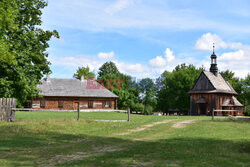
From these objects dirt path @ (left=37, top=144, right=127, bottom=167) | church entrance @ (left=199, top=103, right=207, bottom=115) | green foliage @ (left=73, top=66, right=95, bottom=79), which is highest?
green foliage @ (left=73, top=66, right=95, bottom=79)

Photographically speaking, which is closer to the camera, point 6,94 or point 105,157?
point 105,157

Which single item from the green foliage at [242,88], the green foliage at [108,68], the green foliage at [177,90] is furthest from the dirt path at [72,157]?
the green foliage at [108,68]

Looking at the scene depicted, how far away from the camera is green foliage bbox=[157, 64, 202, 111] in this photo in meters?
64.4

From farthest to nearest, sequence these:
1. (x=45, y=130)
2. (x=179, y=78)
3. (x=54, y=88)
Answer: (x=179, y=78) → (x=54, y=88) → (x=45, y=130)

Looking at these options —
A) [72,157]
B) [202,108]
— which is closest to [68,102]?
[202,108]

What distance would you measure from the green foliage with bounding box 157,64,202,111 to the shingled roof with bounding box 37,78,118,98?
19.9 metres

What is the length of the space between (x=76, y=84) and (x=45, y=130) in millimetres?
37044

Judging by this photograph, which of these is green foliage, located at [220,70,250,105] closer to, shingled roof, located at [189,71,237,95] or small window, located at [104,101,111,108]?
shingled roof, located at [189,71,237,95]

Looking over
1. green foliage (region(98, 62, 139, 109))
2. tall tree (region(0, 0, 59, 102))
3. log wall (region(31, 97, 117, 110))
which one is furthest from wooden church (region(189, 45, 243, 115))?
tall tree (region(0, 0, 59, 102))

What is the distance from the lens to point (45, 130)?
16.7 meters

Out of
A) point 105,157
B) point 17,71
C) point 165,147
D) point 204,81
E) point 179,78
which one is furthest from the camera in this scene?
point 179,78

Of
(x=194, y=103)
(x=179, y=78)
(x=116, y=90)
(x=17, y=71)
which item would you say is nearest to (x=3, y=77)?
(x=17, y=71)

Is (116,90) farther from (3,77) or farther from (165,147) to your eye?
(165,147)

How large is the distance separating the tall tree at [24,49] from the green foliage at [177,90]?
45351 millimetres
